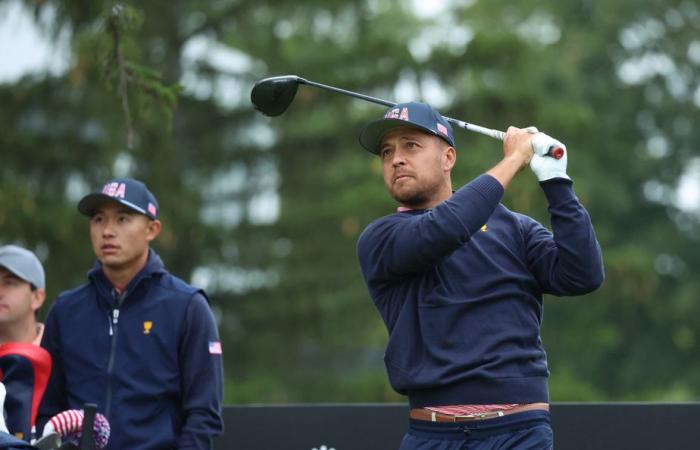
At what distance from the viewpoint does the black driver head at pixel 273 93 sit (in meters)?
5.38

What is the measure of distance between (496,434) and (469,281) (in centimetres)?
55

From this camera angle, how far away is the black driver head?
5379 millimetres

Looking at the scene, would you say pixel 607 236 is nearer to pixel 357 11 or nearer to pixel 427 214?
pixel 357 11

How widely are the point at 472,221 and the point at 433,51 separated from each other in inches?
396

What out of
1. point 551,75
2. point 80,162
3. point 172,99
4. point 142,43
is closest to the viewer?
point 172,99

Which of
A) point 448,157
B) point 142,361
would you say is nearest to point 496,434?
point 448,157

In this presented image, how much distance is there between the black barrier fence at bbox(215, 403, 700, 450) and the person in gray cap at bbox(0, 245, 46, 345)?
116 centimetres

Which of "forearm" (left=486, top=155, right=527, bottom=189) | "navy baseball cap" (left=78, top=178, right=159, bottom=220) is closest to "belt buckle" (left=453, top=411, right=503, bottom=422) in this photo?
"forearm" (left=486, top=155, right=527, bottom=189)

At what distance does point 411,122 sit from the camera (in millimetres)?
4656

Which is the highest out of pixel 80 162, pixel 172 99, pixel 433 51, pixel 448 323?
pixel 433 51

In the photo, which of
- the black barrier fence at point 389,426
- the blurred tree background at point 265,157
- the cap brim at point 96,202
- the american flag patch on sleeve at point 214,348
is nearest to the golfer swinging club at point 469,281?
the american flag patch on sleeve at point 214,348

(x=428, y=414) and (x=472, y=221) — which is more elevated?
(x=472, y=221)

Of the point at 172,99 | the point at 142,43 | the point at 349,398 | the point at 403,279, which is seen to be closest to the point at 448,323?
the point at 403,279

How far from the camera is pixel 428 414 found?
14.7ft
